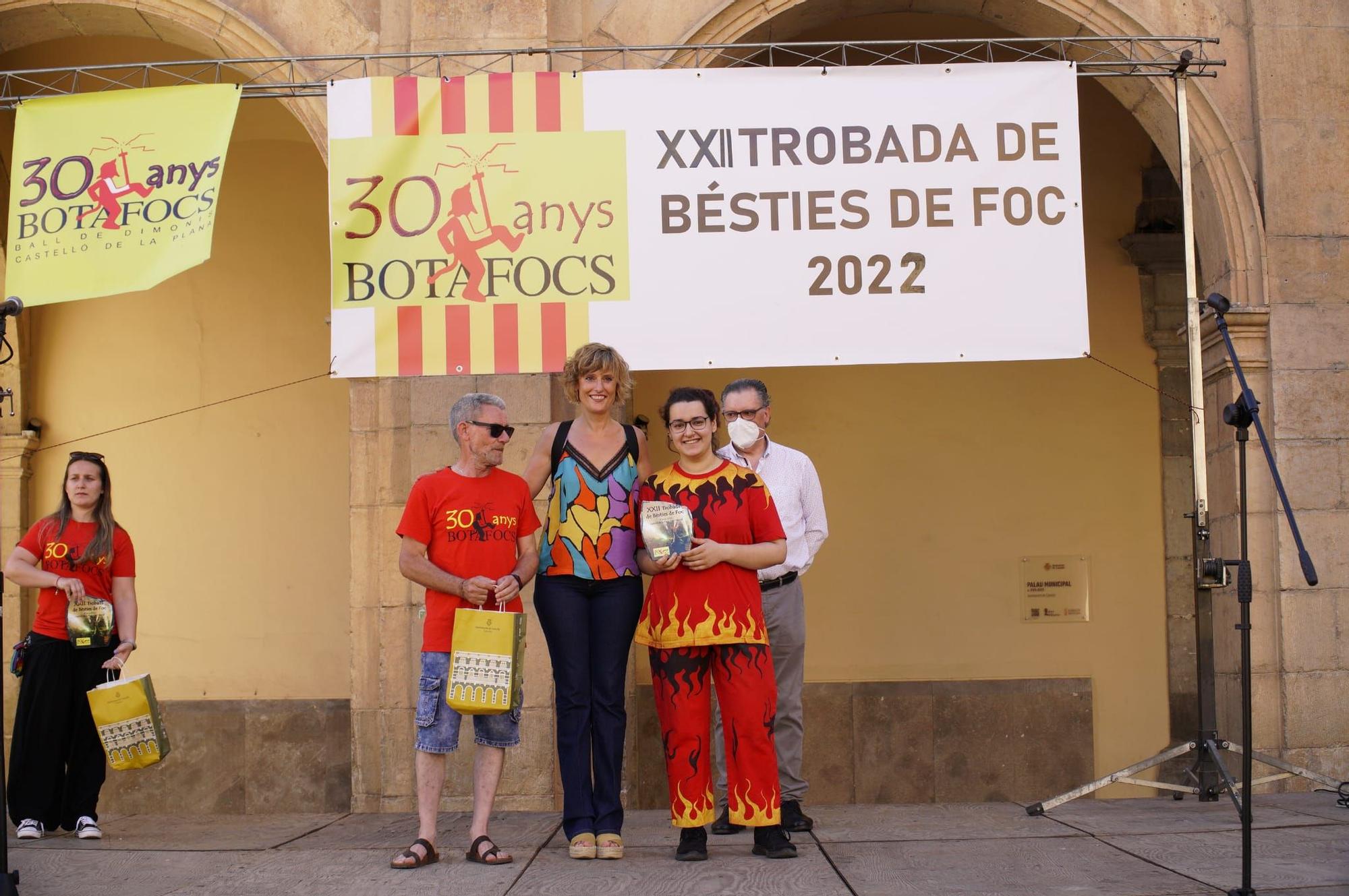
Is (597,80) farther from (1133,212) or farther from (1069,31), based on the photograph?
(1133,212)

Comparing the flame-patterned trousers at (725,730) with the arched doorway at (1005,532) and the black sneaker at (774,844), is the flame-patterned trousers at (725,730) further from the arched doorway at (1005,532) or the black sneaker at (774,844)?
the arched doorway at (1005,532)

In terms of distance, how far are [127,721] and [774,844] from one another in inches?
110

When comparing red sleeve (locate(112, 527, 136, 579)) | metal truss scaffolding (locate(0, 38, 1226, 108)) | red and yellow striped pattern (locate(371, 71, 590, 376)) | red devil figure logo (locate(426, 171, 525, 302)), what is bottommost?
red sleeve (locate(112, 527, 136, 579))

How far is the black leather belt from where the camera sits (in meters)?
6.03

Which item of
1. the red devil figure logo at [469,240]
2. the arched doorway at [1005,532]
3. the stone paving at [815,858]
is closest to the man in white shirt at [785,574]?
the stone paving at [815,858]

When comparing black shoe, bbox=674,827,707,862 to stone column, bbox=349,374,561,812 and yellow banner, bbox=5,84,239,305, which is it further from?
yellow banner, bbox=5,84,239,305

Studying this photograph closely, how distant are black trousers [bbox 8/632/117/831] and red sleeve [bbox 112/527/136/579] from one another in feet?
1.14

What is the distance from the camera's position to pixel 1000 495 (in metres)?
9.80

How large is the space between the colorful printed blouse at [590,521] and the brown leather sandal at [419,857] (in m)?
1.10

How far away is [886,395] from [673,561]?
5.12 m

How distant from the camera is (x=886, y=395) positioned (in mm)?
9859

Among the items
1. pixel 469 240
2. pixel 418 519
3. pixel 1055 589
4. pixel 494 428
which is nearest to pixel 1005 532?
pixel 1055 589

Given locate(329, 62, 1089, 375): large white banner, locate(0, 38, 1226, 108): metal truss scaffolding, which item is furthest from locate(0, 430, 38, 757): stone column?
locate(329, 62, 1089, 375): large white banner

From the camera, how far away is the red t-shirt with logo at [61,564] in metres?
6.38
